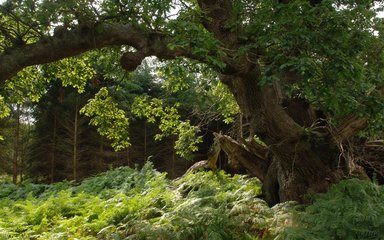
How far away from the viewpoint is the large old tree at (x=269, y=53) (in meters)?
4.59

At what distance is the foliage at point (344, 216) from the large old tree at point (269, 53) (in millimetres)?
719

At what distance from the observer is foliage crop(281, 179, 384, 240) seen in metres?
5.28

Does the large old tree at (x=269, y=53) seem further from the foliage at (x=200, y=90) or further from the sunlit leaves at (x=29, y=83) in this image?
the sunlit leaves at (x=29, y=83)

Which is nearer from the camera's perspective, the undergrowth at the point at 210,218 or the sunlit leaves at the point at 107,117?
the undergrowth at the point at 210,218

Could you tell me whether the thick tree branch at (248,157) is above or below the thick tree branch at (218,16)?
below

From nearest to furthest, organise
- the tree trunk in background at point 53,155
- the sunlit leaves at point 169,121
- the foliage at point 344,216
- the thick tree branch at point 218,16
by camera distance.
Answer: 1. the foliage at point 344,216
2. the thick tree branch at point 218,16
3. the sunlit leaves at point 169,121
4. the tree trunk in background at point 53,155

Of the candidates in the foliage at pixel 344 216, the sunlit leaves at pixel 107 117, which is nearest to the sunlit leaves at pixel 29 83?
the sunlit leaves at pixel 107 117

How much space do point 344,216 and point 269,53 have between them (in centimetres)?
267

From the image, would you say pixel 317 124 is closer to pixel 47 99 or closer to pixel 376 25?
pixel 376 25

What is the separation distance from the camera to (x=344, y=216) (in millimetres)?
5582

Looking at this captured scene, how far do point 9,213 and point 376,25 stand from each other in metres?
8.53

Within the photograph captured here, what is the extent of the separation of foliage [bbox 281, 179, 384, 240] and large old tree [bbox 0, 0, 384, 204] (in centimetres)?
72

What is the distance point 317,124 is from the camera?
25.3ft

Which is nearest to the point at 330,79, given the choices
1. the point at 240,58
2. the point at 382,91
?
the point at 240,58
